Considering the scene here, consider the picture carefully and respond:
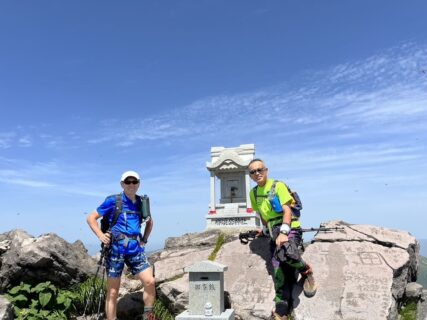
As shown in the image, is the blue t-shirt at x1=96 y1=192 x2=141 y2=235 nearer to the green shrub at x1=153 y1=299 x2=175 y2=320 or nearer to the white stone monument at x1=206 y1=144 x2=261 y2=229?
the green shrub at x1=153 y1=299 x2=175 y2=320

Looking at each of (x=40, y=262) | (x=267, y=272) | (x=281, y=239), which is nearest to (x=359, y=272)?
(x=267, y=272)

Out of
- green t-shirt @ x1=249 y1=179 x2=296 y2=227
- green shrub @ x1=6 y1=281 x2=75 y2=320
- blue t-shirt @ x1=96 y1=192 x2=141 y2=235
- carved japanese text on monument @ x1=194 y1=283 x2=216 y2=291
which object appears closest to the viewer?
blue t-shirt @ x1=96 y1=192 x2=141 y2=235

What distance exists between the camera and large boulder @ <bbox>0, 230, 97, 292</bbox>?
26.6ft

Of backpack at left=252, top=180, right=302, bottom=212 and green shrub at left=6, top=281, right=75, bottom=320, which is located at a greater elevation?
backpack at left=252, top=180, right=302, bottom=212

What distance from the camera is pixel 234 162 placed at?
20984 millimetres

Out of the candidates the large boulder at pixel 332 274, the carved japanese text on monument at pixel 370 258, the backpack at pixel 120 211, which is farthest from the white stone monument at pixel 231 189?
the backpack at pixel 120 211

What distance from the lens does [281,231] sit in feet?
22.7

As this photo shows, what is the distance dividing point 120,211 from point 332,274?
4557mm

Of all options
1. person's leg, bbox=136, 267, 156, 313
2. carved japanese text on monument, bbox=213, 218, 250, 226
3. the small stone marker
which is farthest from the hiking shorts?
carved japanese text on monument, bbox=213, 218, 250, 226

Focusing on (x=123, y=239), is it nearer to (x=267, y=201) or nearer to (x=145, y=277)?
(x=145, y=277)

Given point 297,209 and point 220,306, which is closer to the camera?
point 220,306

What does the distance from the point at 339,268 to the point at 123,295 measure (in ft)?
16.0

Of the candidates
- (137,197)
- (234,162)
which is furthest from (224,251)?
(234,162)

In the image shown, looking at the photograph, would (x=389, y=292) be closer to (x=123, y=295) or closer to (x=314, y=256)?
(x=314, y=256)
